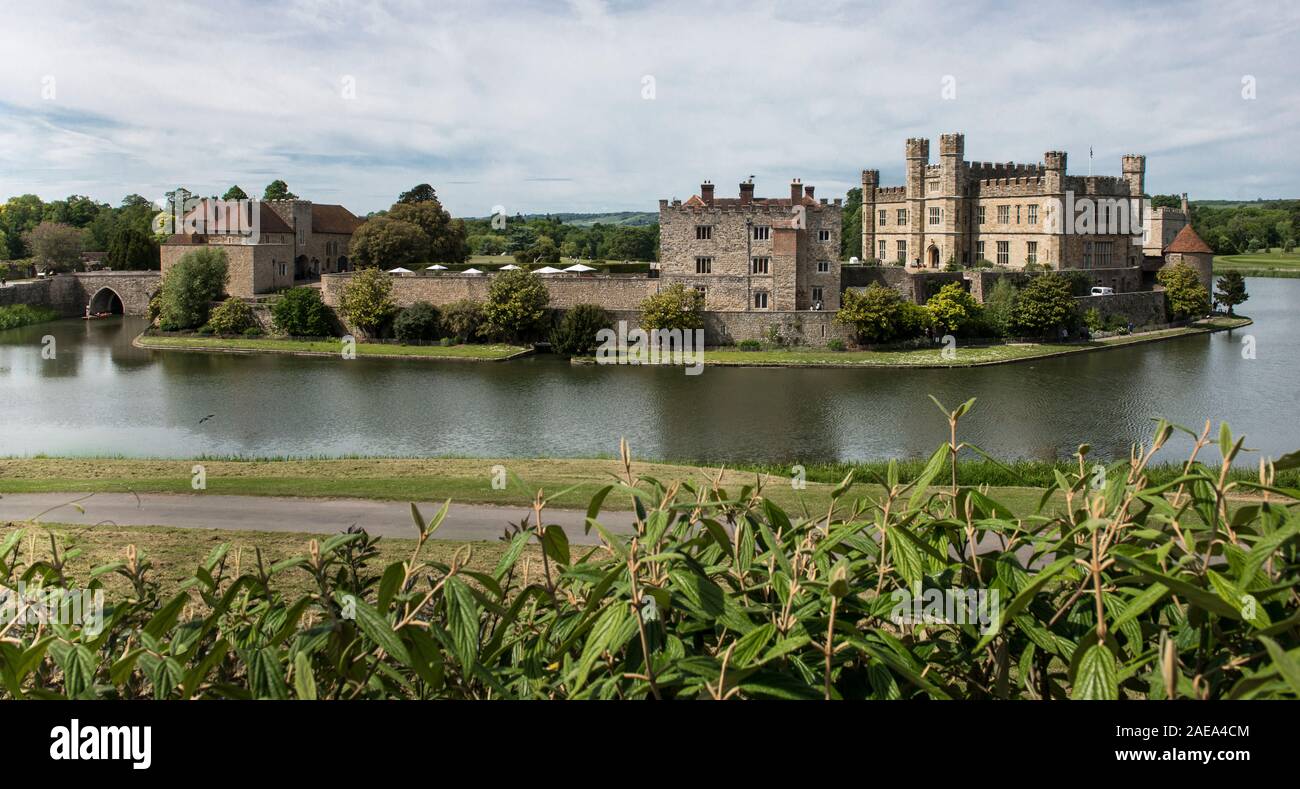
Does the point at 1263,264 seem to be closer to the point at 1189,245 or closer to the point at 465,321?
the point at 1189,245

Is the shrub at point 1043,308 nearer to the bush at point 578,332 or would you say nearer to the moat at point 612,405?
the moat at point 612,405

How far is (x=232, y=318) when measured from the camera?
44.3 metres

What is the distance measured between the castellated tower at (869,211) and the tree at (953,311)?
40.0ft

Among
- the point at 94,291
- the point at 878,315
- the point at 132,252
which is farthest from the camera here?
the point at 132,252

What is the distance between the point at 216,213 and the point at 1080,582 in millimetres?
59362

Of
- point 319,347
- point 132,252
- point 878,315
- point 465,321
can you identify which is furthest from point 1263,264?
point 132,252

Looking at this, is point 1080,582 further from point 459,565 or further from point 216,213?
point 216,213

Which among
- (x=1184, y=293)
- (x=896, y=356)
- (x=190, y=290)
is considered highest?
(x=1184, y=293)

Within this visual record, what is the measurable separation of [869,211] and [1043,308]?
45.0ft

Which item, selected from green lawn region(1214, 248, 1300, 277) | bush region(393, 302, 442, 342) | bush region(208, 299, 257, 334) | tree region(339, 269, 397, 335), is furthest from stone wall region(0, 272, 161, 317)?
green lawn region(1214, 248, 1300, 277)

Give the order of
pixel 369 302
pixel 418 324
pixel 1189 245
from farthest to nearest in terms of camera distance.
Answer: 1. pixel 1189 245
2. pixel 369 302
3. pixel 418 324

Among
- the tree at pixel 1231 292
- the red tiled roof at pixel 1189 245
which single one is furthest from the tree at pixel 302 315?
the tree at pixel 1231 292
